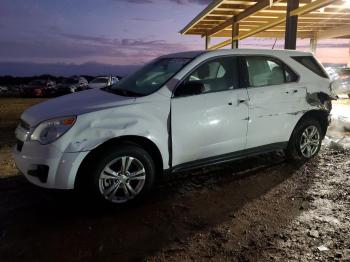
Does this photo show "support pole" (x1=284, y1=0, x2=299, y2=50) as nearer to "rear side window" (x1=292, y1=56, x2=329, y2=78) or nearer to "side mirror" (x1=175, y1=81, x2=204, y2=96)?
"rear side window" (x1=292, y1=56, x2=329, y2=78)

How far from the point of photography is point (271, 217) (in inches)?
143

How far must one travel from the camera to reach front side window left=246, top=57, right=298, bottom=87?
15.4 feet

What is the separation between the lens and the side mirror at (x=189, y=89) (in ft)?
13.3

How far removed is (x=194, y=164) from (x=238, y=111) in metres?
0.93

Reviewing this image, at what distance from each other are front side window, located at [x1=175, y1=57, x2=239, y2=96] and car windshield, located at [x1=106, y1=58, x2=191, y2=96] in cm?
22

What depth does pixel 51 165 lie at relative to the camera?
3395 millimetres

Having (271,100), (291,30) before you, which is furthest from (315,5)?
(271,100)

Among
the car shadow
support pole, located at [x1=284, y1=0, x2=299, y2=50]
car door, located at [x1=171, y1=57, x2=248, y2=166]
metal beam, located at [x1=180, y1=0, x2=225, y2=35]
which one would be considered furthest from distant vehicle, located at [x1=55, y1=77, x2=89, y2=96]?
car door, located at [x1=171, y1=57, x2=248, y2=166]

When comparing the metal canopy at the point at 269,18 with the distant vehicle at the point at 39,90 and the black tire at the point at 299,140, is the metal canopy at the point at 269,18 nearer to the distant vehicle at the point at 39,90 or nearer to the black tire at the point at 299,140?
the black tire at the point at 299,140

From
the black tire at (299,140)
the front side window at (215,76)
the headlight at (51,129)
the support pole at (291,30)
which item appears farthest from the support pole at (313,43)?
the headlight at (51,129)

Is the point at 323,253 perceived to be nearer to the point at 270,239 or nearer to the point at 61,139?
the point at 270,239

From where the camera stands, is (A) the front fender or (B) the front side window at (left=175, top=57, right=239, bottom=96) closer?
(A) the front fender

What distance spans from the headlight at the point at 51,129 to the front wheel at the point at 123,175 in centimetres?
48

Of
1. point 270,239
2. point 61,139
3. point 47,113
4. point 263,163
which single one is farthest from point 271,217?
point 47,113
